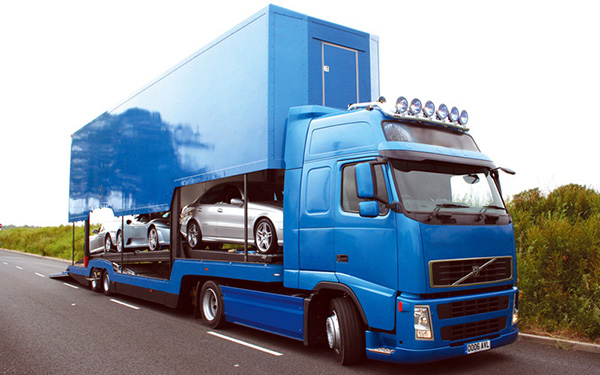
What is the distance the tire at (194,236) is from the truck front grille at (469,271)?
17.8 ft

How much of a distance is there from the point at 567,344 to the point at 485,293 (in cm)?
258

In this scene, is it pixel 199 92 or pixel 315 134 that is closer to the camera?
pixel 315 134

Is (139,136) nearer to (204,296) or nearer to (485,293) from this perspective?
(204,296)

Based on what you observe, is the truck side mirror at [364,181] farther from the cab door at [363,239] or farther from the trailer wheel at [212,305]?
the trailer wheel at [212,305]

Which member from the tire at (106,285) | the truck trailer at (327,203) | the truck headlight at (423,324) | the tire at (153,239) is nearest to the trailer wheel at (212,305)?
the truck trailer at (327,203)

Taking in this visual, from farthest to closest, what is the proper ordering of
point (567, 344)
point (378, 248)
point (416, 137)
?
point (567, 344) < point (416, 137) < point (378, 248)

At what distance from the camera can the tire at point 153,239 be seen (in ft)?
37.6

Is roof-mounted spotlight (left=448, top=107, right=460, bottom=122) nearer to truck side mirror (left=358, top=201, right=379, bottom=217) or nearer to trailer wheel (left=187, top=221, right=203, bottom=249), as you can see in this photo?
truck side mirror (left=358, top=201, right=379, bottom=217)

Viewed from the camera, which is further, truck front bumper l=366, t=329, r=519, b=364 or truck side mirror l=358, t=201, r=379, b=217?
truck side mirror l=358, t=201, r=379, b=217

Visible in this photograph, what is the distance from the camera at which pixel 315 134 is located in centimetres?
686

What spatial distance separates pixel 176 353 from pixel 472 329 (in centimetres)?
392

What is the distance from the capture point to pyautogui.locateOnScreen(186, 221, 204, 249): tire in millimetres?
9719

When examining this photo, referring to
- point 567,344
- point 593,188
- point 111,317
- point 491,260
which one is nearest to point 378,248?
point 491,260

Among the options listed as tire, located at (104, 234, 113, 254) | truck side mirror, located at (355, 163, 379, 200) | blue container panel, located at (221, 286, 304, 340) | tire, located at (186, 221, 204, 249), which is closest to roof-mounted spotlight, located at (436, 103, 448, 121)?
truck side mirror, located at (355, 163, 379, 200)
